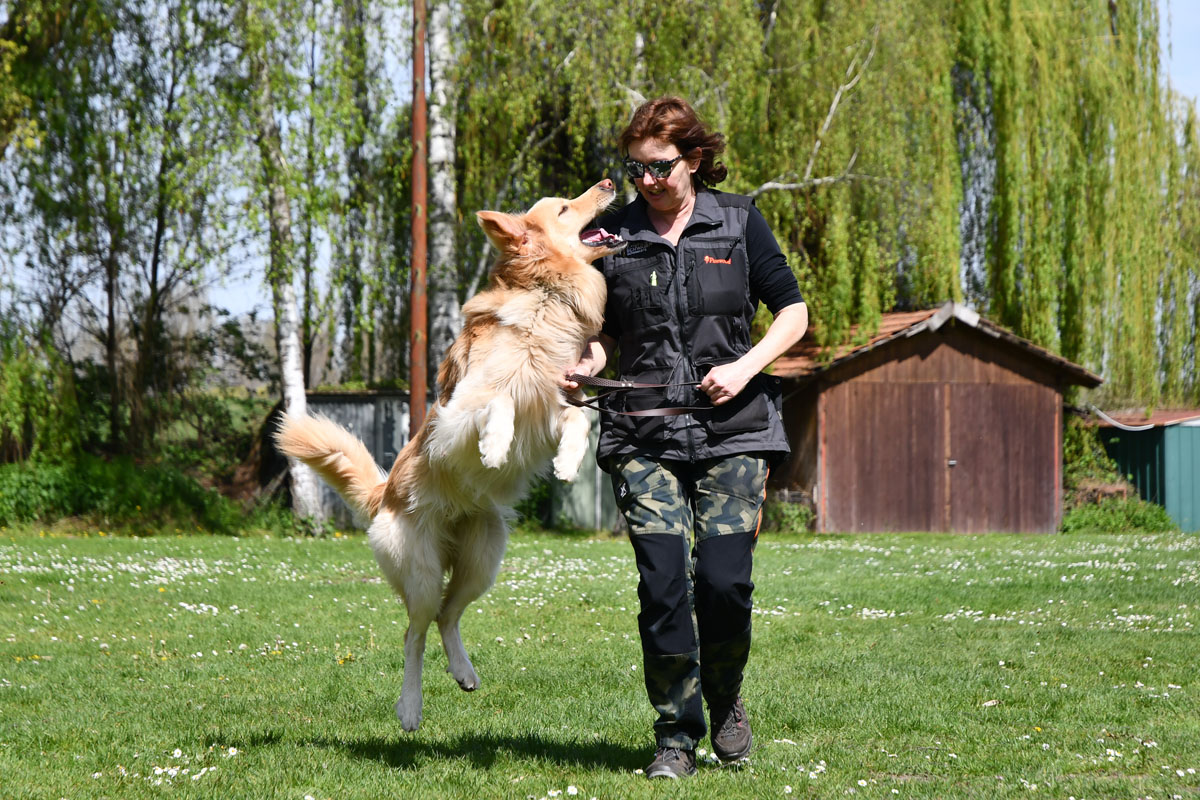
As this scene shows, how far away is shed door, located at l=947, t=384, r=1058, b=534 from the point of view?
819 inches

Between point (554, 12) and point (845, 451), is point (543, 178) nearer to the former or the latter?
point (554, 12)

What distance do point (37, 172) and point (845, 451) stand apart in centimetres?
1425

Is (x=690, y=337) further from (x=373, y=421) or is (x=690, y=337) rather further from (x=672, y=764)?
(x=373, y=421)

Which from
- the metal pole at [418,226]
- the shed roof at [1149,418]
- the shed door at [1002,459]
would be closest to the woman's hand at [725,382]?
the metal pole at [418,226]

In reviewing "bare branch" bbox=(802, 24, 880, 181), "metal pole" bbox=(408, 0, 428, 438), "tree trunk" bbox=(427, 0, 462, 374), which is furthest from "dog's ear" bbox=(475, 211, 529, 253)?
"bare branch" bbox=(802, 24, 880, 181)

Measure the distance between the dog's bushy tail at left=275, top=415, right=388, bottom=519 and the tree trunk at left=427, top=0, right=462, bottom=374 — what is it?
1173cm

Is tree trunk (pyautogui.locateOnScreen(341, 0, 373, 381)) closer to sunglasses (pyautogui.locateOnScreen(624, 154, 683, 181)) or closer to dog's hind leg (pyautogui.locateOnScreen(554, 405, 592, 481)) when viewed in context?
dog's hind leg (pyautogui.locateOnScreen(554, 405, 592, 481))

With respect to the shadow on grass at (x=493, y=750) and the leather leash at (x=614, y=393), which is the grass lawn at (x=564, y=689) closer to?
the shadow on grass at (x=493, y=750)

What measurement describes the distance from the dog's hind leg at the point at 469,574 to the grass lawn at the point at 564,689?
0.30 meters

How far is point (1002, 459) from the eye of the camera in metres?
21.0

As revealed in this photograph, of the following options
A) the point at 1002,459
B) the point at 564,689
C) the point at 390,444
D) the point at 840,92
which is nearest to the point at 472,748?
the point at 564,689

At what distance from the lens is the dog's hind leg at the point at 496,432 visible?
4.20 meters

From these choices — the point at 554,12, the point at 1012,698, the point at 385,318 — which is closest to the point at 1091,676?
the point at 1012,698

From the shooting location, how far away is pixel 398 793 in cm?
392
